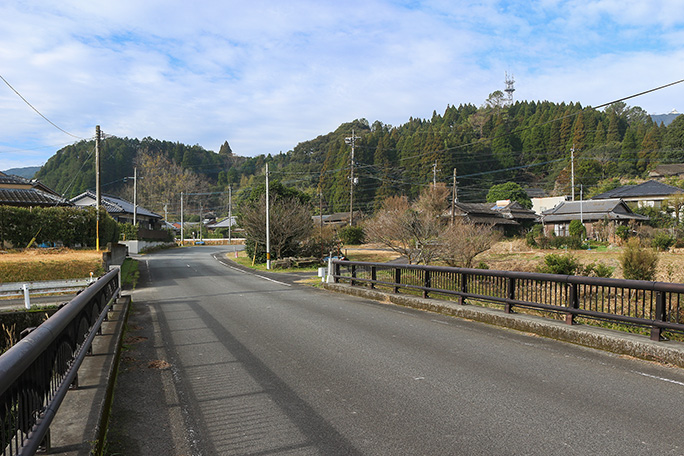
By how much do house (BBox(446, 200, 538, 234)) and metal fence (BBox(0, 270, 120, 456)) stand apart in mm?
56872

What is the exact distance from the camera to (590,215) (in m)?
54.6

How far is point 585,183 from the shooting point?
81.4 m

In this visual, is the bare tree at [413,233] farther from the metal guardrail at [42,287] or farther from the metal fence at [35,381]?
the metal fence at [35,381]

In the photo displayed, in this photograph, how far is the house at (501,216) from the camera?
60294 millimetres

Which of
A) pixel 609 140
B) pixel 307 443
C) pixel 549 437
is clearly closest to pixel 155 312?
pixel 307 443

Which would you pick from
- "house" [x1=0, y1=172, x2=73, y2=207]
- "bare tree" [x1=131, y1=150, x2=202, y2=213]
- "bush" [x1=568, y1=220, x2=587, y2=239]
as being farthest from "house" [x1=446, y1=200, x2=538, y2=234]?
"bare tree" [x1=131, y1=150, x2=202, y2=213]

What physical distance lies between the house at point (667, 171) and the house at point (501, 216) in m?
27.4

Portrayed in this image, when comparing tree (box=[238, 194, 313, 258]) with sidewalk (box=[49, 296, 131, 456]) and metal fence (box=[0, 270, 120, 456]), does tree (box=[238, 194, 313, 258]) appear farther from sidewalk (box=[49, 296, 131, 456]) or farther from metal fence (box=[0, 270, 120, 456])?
metal fence (box=[0, 270, 120, 456])

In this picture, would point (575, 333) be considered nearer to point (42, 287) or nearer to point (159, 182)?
point (42, 287)

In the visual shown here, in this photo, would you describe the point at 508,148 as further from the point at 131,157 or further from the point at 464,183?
the point at 131,157

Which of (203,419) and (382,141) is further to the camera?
(382,141)

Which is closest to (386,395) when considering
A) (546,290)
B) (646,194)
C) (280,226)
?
(546,290)

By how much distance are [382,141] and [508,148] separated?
25250mm

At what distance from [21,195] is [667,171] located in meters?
87.7
